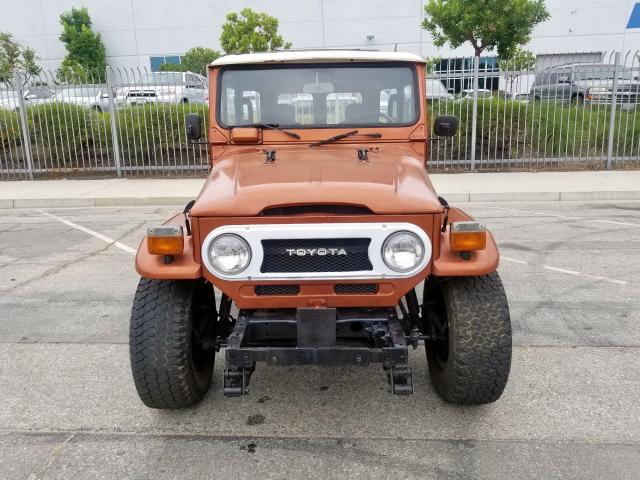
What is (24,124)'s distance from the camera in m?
13.0

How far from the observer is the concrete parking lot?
280 cm

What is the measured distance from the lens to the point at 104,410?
336 cm

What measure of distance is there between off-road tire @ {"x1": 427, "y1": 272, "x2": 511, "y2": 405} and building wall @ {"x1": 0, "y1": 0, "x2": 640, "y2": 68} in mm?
33355

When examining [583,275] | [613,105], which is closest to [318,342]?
[583,275]

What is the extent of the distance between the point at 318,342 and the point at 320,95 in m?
1.88

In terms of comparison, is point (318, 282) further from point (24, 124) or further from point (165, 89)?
point (24, 124)

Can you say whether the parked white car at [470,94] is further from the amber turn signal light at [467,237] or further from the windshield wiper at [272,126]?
the amber turn signal light at [467,237]

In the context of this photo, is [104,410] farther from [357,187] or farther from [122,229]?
[122,229]

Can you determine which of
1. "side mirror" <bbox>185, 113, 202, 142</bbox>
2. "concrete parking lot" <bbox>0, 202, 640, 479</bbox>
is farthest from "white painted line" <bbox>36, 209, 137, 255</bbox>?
"side mirror" <bbox>185, 113, 202, 142</bbox>

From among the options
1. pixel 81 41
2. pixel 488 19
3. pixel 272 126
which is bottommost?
pixel 272 126

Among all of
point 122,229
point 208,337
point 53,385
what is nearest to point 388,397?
point 208,337

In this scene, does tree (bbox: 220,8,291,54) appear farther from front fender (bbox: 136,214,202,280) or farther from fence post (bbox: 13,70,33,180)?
front fender (bbox: 136,214,202,280)

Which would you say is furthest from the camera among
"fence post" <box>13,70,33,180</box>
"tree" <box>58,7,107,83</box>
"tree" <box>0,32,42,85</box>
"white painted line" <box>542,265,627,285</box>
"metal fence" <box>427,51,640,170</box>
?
"tree" <box>58,7,107,83</box>

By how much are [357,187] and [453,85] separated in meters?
10.3
